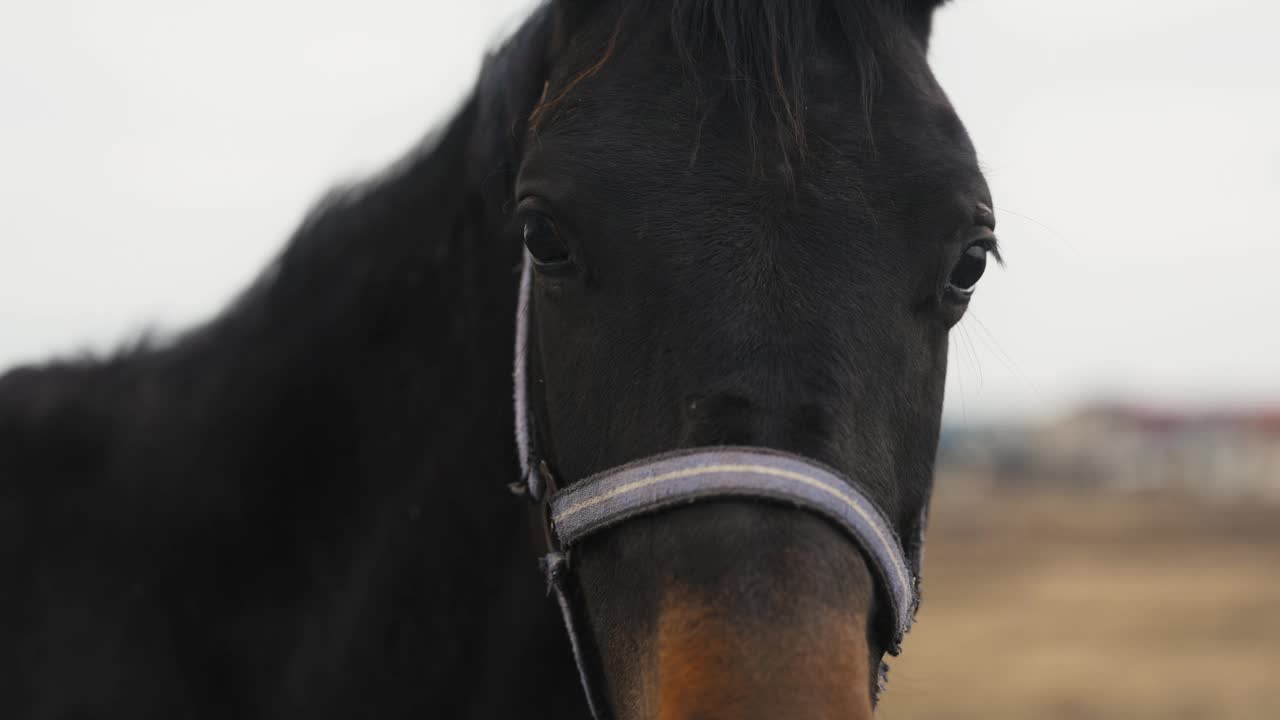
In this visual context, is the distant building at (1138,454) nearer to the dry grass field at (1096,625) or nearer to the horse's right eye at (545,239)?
the dry grass field at (1096,625)

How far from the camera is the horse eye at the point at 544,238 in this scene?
7.36ft

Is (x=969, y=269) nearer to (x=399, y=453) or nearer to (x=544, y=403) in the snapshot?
(x=544, y=403)

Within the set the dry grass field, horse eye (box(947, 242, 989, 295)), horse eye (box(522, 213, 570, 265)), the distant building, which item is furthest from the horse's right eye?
the distant building

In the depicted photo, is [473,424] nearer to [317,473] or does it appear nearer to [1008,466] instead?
[317,473]

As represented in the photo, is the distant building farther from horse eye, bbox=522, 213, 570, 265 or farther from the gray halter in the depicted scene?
horse eye, bbox=522, 213, 570, 265

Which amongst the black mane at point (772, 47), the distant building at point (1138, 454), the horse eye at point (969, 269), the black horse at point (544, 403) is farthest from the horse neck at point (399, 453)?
the distant building at point (1138, 454)

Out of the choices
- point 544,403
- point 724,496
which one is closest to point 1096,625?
point 544,403

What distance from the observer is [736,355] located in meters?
1.96

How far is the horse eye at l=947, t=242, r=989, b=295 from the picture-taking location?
2.27 meters

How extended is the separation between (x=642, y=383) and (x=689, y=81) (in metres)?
0.61

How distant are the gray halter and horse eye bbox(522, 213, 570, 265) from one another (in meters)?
0.46

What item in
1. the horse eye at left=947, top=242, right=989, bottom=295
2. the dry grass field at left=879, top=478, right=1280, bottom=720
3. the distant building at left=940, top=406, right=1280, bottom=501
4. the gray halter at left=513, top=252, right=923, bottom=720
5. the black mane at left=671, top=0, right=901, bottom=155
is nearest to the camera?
the gray halter at left=513, top=252, right=923, bottom=720

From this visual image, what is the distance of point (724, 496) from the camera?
74.4 inches

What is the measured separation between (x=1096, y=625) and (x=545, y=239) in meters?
17.5
